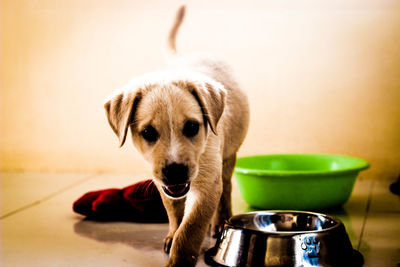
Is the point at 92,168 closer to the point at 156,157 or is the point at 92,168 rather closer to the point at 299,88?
the point at 299,88

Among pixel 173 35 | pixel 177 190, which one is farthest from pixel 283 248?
pixel 173 35

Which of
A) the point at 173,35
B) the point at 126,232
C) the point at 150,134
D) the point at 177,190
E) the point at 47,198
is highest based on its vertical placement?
the point at 173,35

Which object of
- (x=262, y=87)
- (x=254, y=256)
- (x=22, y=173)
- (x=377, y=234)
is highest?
(x=262, y=87)

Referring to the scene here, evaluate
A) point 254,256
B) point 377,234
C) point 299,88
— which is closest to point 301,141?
point 299,88

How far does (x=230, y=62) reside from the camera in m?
3.61

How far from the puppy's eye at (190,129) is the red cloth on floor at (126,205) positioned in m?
0.84

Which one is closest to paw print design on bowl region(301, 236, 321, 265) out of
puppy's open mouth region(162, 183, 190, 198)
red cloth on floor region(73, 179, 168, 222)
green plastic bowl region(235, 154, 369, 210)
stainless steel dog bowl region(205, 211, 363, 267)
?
stainless steel dog bowl region(205, 211, 363, 267)

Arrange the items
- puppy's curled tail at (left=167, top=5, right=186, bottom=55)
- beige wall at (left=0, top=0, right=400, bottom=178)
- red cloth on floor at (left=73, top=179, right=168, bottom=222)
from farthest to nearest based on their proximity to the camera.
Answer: beige wall at (left=0, top=0, right=400, bottom=178) → puppy's curled tail at (left=167, top=5, right=186, bottom=55) → red cloth on floor at (left=73, top=179, right=168, bottom=222)

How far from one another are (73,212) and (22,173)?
1.39m

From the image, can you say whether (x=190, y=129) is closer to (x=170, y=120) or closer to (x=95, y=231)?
(x=170, y=120)

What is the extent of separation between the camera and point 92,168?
3.89 metres

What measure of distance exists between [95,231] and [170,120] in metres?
0.95

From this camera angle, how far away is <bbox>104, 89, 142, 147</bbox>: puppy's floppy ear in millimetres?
1650

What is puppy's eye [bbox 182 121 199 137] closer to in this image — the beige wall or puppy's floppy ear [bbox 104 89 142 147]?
puppy's floppy ear [bbox 104 89 142 147]
